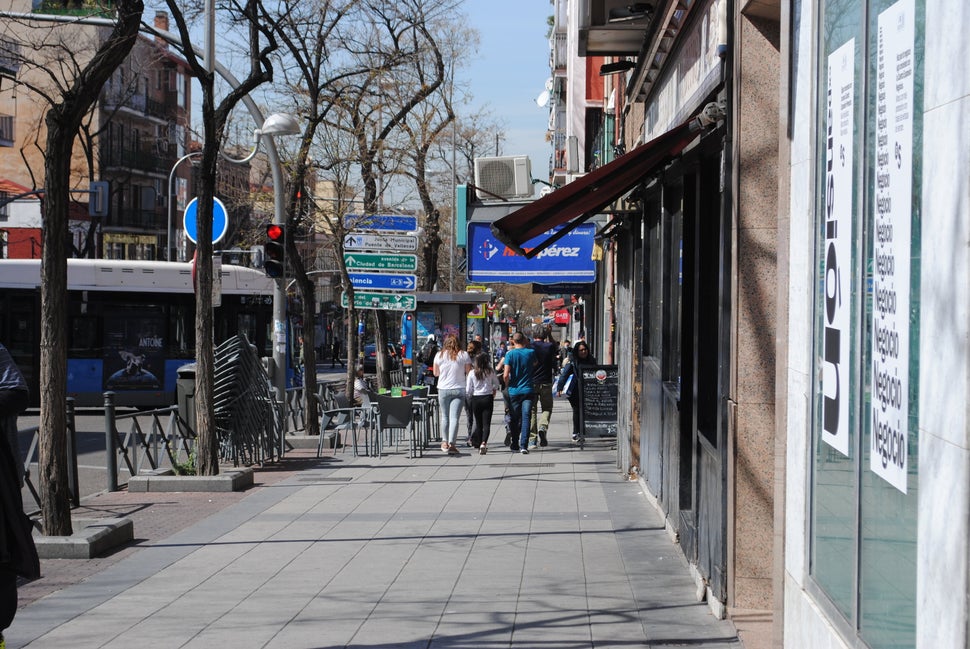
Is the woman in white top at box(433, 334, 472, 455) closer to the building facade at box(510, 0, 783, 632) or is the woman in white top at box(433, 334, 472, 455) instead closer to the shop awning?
the building facade at box(510, 0, 783, 632)

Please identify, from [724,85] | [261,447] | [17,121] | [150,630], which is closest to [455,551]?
[150,630]

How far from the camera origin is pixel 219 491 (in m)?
13.4

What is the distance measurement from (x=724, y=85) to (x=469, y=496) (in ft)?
21.9

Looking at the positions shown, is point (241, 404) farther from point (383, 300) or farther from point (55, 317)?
point (383, 300)

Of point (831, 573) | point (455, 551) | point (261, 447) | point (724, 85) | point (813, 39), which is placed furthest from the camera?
point (261, 447)

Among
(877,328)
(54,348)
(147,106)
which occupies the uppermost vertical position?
(147,106)

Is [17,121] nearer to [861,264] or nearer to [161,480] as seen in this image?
[161,480]

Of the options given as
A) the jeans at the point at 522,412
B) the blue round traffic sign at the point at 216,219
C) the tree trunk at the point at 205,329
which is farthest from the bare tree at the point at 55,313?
the jeans at the point at 522,412

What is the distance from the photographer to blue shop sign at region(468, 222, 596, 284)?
19.1 meters

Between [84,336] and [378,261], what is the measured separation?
9172 mm

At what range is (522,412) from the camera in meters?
19.0

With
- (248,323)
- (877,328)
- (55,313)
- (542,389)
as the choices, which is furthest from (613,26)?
(248,323)

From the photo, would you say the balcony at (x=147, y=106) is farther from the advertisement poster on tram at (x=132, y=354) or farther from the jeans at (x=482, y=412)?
the jeans at (x=482, y=412)

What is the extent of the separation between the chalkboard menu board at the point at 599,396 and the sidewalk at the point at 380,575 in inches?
219
